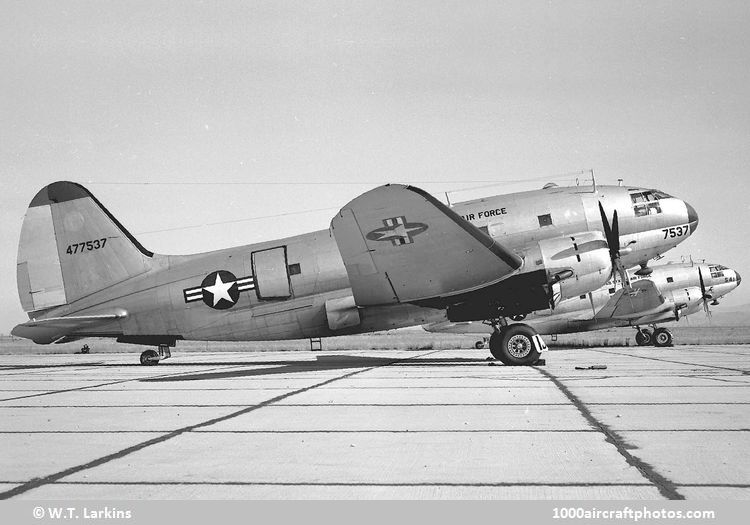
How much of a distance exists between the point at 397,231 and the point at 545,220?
217 inches

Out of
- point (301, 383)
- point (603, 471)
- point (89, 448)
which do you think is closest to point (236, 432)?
point (89, 448)

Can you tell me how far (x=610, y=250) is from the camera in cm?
1842

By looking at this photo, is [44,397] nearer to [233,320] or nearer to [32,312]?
[233,320]

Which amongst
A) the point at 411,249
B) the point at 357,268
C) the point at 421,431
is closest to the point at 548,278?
the point at 411,249

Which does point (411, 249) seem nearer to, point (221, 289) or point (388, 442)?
point (221, 289)

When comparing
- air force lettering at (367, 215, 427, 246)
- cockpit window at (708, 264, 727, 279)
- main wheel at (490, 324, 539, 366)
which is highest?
air force lettering at (367, 215, 427, 246)

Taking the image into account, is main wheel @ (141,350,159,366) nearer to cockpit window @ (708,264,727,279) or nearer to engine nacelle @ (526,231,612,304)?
engine nacelle @ (526,231,612,304)

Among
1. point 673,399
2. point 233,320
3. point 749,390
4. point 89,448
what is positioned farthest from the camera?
point 233,320

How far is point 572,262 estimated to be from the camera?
17.1 meters

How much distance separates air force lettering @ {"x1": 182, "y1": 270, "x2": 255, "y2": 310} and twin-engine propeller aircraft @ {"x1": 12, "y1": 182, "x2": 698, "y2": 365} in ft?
0.12

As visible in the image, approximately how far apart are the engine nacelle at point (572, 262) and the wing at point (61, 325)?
1358cm

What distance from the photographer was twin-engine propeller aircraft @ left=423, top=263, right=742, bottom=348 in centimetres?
3578

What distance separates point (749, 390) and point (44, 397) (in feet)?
39.7

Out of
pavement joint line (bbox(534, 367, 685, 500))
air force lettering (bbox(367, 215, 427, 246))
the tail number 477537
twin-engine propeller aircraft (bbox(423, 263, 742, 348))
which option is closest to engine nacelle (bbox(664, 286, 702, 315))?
twin-engine propeller aircraft (bbox(423, 263, 742, 348))
